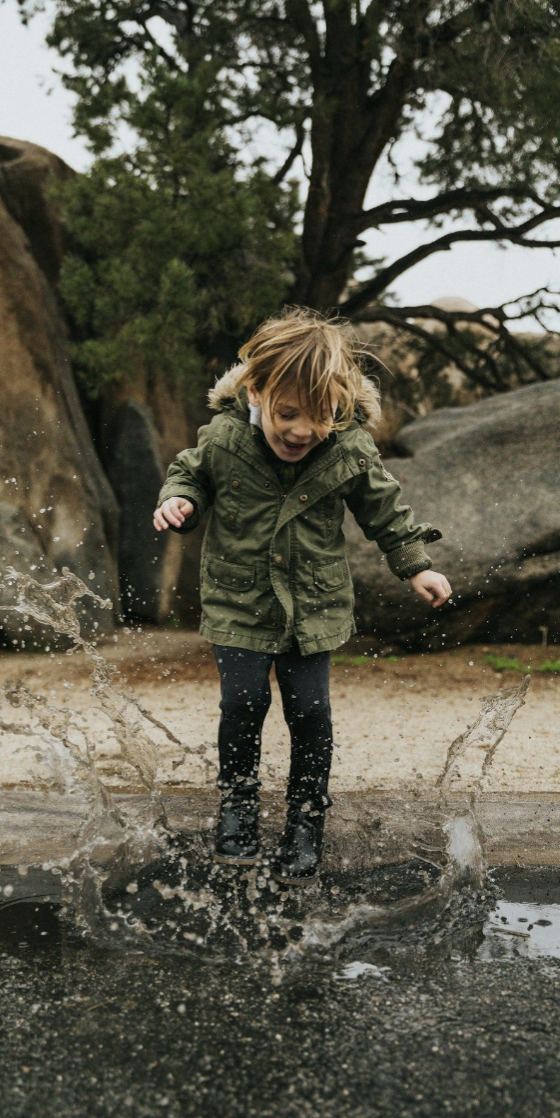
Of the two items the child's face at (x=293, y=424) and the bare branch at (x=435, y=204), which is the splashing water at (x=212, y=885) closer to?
the child's face at (x=293, y=424)

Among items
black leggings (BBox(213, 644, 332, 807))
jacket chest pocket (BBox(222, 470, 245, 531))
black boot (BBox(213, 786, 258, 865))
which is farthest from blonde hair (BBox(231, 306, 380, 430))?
black boot (BBox(213, 786, 258, 865))

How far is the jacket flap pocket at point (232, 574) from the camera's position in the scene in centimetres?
256

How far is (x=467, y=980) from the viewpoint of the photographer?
1.99 metres

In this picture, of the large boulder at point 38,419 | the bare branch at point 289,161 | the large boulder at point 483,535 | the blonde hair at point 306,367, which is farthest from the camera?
the bare branch at point 289,161

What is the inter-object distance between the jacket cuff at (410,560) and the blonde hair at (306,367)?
1.21 ft

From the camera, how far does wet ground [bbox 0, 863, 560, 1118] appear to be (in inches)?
62.7

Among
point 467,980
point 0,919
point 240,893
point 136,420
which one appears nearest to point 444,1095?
point 467,980

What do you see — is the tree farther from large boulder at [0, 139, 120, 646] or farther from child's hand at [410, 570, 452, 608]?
child's hand at [410, 570, 452, 608]

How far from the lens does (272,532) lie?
8.39ft

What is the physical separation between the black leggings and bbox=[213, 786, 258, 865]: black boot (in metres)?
0.03

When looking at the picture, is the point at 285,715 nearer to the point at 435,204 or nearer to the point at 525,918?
the point at 525,918

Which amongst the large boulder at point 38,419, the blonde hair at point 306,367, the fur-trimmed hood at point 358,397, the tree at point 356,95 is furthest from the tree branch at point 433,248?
the blonde hair at point 306,367

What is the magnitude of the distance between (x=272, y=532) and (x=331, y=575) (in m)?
0.19

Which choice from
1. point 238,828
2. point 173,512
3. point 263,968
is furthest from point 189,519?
point 263,968
